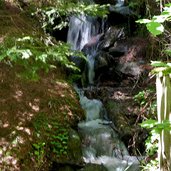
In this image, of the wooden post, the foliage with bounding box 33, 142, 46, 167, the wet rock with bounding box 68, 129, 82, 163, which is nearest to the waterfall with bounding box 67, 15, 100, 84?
the wet rock with bounding box 68, 129, 82, 163

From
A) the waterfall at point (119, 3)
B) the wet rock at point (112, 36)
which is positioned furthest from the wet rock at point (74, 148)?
the waterfall at point (119, 3)

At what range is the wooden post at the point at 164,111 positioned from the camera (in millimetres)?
1299

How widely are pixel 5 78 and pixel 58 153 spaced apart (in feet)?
7.00

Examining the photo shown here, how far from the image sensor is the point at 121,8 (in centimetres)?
1121

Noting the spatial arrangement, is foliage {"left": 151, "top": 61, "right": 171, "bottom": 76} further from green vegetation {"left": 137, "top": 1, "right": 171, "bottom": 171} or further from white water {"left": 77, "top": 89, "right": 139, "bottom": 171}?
white water {"left": 77, "top": 89, "right": 139, "bottom": 171}

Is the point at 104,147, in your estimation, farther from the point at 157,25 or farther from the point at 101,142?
the point at 157,25

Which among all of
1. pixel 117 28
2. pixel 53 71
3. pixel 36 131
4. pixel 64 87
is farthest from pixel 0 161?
pixel 117 28

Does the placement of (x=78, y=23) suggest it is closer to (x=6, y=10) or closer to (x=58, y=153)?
(x=6, y=10)

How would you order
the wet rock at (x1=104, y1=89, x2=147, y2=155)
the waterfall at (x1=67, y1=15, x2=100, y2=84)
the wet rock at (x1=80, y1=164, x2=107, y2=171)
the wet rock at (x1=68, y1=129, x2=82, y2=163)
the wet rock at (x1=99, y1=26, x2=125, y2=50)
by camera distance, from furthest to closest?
the waterfall at (x1=67, y1=15, x2=100, y2=84)
the wet rock at (x1=99, y1=26, x2=125, y2=50)
the wet rock at (x1=104, y1=89, x2=147, y2=155)
the wet rock at (x1=68, y1=129, x2=82, y2=163)
the wet rock at (x1=80, y1=164, x2=107, y2=171)

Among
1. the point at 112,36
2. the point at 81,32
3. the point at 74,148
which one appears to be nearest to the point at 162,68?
the point at 74,148

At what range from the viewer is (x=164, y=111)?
1.33m

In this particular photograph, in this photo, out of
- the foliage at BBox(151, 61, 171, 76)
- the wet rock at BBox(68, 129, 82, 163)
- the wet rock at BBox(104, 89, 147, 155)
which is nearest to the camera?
the foliage at BBox(151, 61, 171, 76)

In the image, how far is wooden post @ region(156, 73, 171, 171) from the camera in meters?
1.30

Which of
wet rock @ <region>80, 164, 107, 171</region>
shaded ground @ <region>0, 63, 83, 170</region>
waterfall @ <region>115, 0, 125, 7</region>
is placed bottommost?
wet rock @ <region>80, 164, 107, 171</region>
